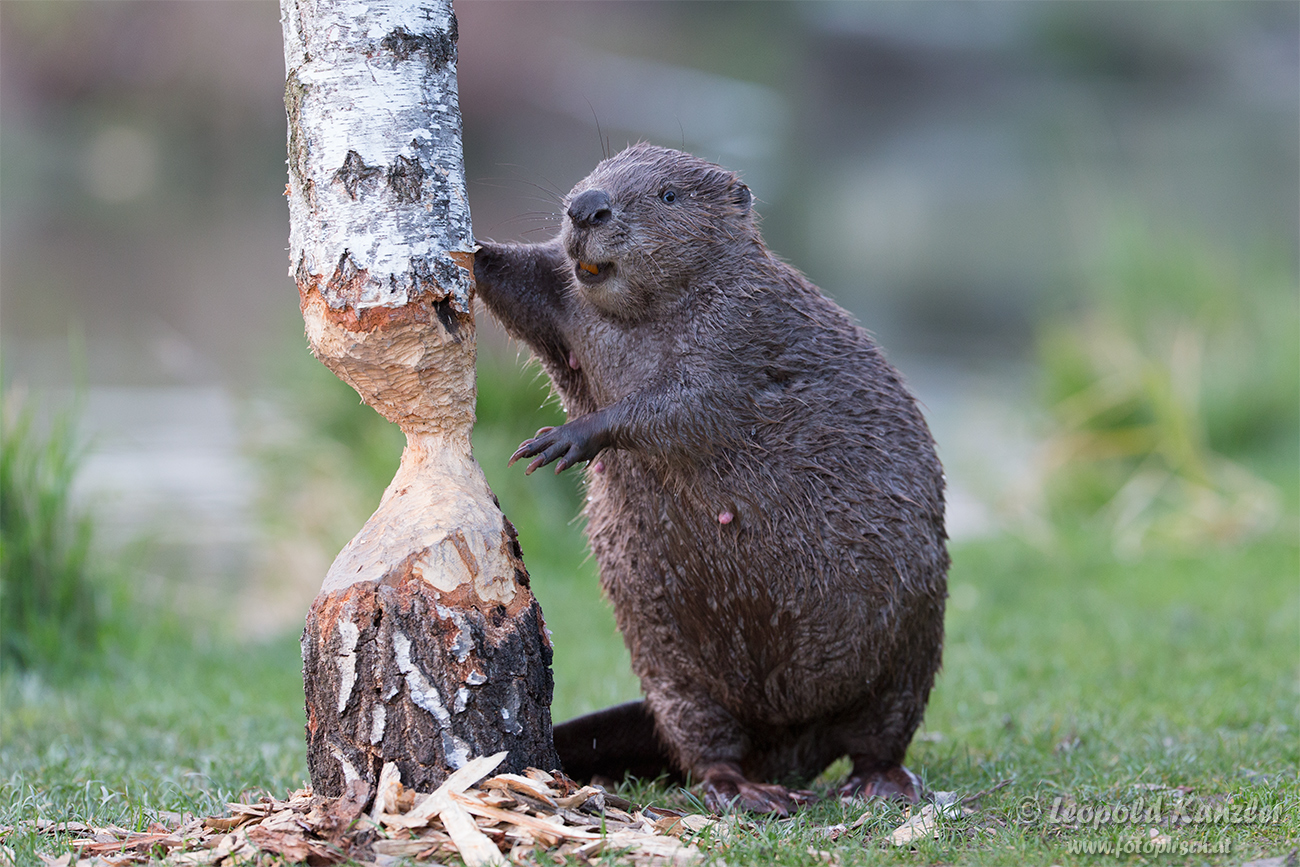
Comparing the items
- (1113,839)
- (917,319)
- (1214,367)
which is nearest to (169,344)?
(1113,839)

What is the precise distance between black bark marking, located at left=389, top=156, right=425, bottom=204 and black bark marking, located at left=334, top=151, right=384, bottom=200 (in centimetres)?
3

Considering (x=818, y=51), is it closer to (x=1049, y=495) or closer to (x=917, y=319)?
(x=917, y=319)

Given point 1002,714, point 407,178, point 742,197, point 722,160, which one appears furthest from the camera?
point 722,160

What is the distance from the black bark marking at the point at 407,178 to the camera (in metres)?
2.70

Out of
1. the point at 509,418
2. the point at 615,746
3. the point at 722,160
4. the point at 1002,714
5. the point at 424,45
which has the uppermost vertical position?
the point at 722,160

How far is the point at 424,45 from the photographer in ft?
8.93

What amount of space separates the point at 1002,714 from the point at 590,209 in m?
2.23

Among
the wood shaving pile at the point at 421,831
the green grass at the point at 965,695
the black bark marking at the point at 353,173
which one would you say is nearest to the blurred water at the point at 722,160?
the black bark marking at the point at 353,173

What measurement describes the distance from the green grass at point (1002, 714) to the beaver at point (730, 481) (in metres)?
0.24

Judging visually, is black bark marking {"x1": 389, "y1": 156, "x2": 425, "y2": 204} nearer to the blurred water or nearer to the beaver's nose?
the beaver's nose

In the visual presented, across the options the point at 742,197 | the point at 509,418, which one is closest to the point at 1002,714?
the point at 742,197

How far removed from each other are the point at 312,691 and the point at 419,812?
38cm

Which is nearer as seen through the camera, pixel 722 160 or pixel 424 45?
pixel 424 45

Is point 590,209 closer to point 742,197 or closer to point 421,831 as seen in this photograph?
point 742,197
